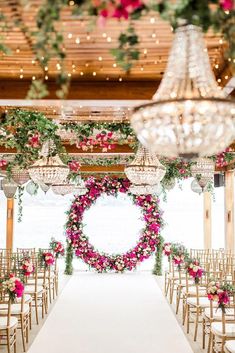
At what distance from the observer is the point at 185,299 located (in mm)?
8500

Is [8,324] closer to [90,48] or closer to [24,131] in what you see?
[24,131]

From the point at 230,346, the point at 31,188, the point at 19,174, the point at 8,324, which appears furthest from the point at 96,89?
the point at 31,188

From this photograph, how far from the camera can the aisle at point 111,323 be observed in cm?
711

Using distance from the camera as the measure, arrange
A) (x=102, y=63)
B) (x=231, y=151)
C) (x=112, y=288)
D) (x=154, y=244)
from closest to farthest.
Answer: (x=102, y=63) < (x=231, y=151) < (x=112, y=288) < (x=154, y=244)

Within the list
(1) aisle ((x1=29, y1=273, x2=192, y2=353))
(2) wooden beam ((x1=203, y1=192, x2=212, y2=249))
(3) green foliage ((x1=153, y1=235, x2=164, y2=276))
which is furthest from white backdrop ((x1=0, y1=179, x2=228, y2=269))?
(1) aisle ((x1=29, y1=273, x2=192, y2=353))

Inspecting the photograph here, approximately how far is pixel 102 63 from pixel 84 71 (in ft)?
0.99

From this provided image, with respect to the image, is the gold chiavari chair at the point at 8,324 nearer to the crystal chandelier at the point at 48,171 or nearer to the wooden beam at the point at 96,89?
the crystal chandelier at the point at 48,171

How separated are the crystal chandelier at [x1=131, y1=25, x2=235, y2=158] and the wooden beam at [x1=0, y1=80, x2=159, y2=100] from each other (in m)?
2.60

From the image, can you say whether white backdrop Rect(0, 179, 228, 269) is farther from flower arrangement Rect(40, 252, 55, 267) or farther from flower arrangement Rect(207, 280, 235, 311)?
flower arrangement Rect(207, 280, 235, 311)

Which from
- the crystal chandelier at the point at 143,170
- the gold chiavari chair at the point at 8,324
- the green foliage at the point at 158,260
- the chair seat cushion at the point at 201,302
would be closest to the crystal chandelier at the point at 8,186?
the gold chiavari chair at the point at 8,324

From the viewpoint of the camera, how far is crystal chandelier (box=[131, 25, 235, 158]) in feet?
7.49

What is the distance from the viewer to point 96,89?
5.15 m

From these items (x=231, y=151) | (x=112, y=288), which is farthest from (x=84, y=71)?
(x=112, y=288)

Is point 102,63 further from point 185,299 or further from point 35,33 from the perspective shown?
point 185,299
